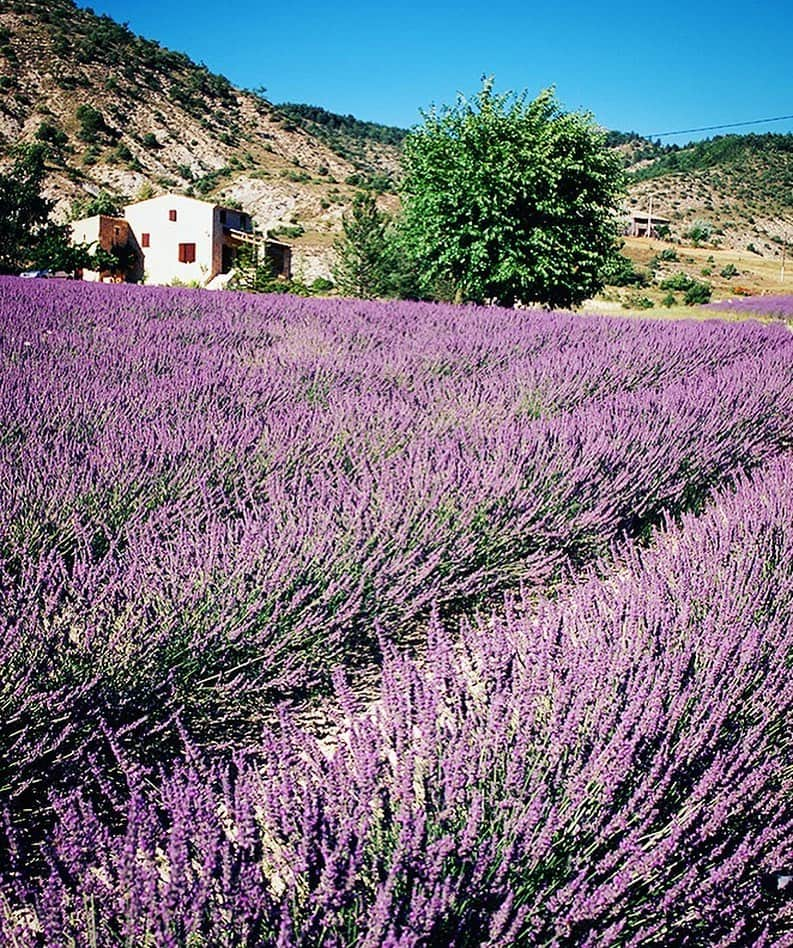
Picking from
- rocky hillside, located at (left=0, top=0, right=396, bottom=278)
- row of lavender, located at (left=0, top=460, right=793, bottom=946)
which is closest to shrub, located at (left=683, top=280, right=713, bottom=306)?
rocky hillside, located at (left=0, top=0, right=396, bottom=278)

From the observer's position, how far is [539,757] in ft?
4.88

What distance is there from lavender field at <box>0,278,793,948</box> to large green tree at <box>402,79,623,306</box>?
11.7 m

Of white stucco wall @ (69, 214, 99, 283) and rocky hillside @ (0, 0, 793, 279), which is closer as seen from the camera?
white stucco wall @ (69, 214, 99, 283)

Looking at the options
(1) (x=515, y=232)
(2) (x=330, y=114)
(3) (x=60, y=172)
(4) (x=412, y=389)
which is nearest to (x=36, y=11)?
(3) (x=60, y=172)

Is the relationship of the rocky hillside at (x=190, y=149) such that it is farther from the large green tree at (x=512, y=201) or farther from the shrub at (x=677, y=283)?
the large green tree at (x=512, y=201)

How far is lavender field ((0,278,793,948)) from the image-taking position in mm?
1187

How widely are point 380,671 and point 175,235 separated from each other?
153 ft

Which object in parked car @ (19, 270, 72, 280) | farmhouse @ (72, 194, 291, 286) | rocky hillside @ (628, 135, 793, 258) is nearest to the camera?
parked car @ (19, 270, 72, 280)

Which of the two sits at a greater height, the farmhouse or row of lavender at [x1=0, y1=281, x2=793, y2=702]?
the farmhouse

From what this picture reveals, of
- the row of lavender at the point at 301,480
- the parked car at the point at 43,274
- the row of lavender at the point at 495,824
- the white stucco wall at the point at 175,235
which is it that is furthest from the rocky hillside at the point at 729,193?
the row of lavender at the point at 495,824

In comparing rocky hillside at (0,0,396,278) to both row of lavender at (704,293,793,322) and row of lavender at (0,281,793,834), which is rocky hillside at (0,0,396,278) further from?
row of lavender at (0,281,793,834)

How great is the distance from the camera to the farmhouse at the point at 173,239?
4472 cm

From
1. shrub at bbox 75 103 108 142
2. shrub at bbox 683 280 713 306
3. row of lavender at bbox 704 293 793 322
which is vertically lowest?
row of lavender at bbox 704 293 793 322

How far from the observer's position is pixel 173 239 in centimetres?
4559
